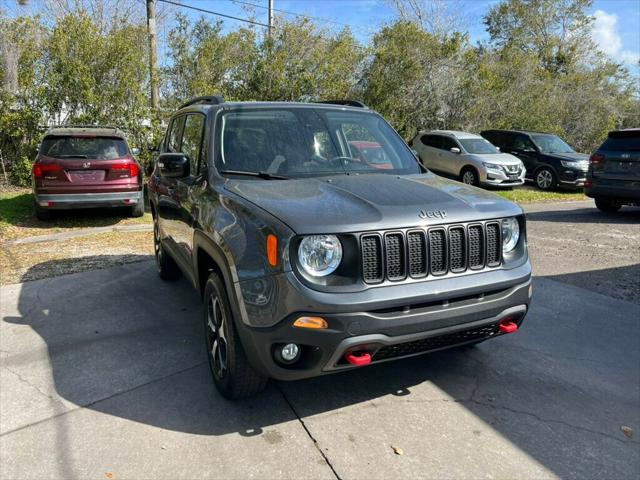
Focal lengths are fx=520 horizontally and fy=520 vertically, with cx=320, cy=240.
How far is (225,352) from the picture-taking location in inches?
128

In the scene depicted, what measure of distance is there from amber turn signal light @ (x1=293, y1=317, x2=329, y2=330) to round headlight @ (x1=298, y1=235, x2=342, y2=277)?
0.23m

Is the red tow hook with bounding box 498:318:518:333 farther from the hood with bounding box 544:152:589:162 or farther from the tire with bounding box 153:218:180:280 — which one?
the hood with bounding box 544:152:589:162

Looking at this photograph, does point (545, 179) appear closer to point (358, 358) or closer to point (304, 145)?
point (304, 145)

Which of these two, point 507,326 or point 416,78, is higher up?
point 416,78

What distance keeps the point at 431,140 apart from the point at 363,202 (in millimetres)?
13865

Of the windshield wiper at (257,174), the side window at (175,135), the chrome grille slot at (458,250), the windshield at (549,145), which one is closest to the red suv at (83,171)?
the side window at (175,135)

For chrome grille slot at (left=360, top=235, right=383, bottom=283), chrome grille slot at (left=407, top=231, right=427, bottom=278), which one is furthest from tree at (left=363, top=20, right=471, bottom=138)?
chrome grille slot at (left=360, top=235, right=383, bottom=283)

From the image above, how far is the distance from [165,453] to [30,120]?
466 inches

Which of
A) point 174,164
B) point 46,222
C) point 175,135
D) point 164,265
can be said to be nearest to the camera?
point 174,164

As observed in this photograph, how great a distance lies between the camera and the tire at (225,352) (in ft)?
10.1

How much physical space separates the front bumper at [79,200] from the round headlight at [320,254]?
7.22m

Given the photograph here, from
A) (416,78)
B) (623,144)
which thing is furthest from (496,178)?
(416,78)

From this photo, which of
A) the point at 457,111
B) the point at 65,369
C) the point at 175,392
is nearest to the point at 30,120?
the point at 65,369

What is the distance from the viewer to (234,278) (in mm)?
2928
